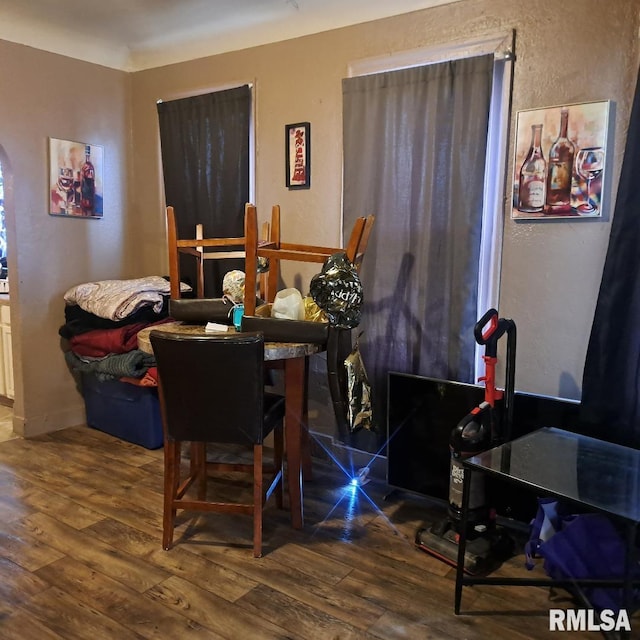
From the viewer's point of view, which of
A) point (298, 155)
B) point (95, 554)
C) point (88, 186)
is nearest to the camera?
point (95, 554)

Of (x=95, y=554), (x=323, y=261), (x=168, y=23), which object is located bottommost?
(x=95, y=554)

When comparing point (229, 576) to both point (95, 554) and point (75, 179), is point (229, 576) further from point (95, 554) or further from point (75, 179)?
point (75, 179)

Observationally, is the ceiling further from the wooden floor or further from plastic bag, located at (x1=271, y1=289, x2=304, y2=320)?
the wooden floor

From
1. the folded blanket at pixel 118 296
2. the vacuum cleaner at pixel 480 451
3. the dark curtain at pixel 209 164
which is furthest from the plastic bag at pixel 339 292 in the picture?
the folded blanket at pixel 118 296

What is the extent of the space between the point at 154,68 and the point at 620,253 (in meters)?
3.04

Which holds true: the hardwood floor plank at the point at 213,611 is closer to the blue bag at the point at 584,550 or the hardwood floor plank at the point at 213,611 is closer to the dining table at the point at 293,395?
the dining table at the point at 293,395

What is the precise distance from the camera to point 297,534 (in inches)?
95.1

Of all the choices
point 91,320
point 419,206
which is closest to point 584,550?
point 419,206

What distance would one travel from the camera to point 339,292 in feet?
7.04

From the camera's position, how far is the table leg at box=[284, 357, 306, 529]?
2.37 meters

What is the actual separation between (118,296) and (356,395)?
1.76 metres

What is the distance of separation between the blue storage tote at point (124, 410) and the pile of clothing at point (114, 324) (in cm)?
11

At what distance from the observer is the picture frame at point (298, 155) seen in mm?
3094

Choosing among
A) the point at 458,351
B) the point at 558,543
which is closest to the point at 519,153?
the point at 458,351
